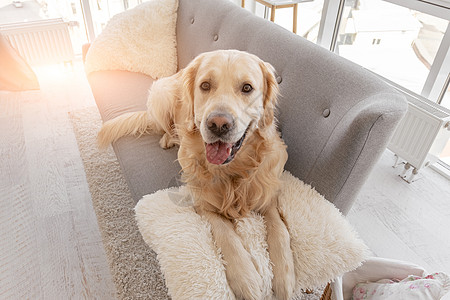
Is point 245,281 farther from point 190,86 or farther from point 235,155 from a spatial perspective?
point 190,86

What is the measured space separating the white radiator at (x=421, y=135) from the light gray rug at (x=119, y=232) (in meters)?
1.19

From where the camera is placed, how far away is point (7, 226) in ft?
6.06

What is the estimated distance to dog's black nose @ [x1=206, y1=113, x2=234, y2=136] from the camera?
109 centimetres

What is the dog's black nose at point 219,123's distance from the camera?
1.09 meters

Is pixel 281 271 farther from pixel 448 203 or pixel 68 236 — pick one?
pixel 448 203

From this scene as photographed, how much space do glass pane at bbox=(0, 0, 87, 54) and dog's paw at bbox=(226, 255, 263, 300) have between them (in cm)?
336

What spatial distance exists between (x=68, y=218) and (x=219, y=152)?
1196 mm

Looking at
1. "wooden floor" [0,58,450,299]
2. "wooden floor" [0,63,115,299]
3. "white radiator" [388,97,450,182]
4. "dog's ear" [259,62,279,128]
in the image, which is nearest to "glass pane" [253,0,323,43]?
"white radiator" [388,97,450,182]

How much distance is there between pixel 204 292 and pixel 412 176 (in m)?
1.83

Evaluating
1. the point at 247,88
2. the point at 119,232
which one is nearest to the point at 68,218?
the point at 119,232

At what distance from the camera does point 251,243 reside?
3.84 feet

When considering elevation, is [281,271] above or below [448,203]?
above

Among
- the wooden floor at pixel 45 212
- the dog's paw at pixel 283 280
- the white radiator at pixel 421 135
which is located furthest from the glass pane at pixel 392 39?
the wooden floor at pixel 45 212

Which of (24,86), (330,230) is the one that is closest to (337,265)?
(330,230)
